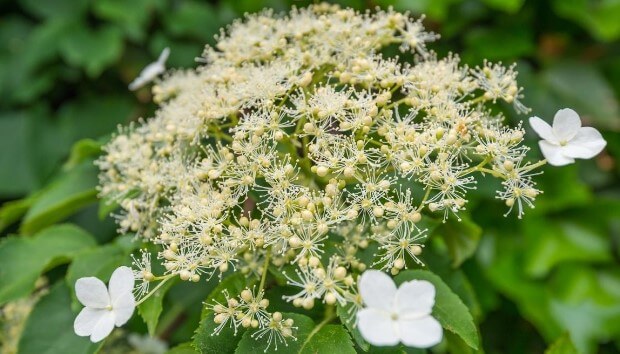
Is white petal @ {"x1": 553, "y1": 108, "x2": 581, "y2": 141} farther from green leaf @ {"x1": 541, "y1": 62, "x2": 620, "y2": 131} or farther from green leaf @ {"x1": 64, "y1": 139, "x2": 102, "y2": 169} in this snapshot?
green leaf @ {"x1": 541, "y1": 62, "x2": 620, "y2": 131}

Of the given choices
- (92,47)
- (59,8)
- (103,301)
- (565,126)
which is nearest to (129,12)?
(92,47)

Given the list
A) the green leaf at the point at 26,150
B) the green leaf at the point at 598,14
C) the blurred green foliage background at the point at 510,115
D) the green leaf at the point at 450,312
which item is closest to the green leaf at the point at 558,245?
the blurred green foliage background at the point at 510,115

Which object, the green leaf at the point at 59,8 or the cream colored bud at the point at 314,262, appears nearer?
the cream colored bud at the point at 314,262

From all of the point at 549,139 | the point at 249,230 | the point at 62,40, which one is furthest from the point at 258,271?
the point at 62,40

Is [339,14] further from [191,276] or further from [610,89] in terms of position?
[610,89]

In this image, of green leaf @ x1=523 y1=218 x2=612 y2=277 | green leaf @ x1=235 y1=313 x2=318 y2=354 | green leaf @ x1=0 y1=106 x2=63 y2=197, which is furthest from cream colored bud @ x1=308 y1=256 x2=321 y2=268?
green leaf @ x1=0 y1=106 x2=63 y2=197

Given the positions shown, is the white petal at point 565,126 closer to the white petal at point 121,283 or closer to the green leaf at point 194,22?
the white petal at point 121,283
